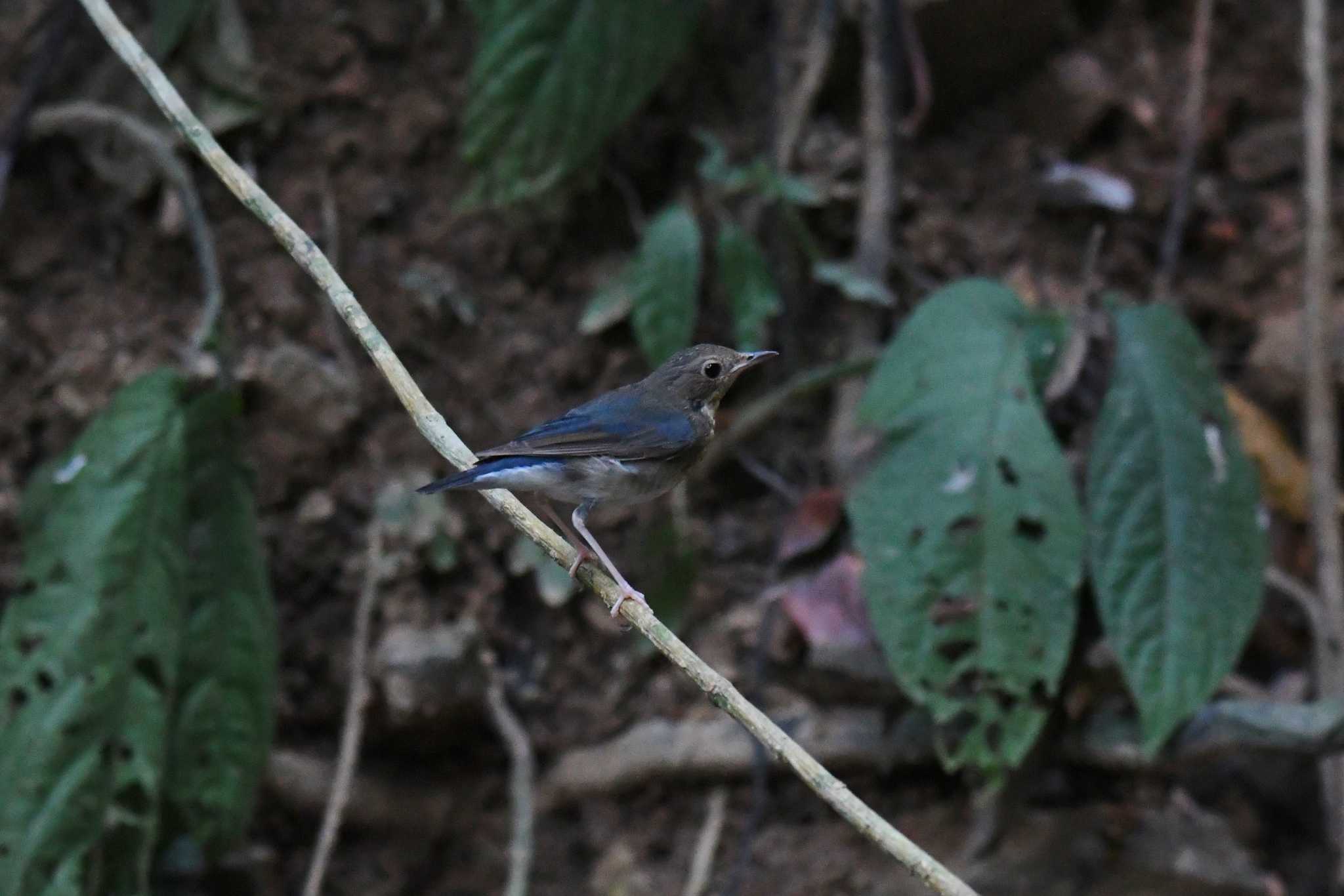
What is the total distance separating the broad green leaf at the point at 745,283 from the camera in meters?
5.32

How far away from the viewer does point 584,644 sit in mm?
5500

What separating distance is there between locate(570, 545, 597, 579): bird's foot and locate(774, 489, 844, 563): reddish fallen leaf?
170 cm

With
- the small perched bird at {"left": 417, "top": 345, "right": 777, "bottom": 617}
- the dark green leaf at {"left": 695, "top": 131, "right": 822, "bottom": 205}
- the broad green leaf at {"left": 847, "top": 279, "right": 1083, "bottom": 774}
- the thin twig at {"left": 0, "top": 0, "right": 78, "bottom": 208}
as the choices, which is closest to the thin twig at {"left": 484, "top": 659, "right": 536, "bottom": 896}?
the broad green leaf at {"left": 847, "top": 279, "right": 1083, "bottom": 774}

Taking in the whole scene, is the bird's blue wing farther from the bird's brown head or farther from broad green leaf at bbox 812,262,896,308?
broad green leaf at bbox 812,262,896,308

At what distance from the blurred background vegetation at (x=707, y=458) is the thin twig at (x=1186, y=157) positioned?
33 mm

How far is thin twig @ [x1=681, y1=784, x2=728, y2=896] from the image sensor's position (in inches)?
198

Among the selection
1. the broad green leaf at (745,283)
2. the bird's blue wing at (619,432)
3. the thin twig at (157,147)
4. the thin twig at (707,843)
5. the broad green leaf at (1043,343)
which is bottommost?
the thin twig at (707,843)

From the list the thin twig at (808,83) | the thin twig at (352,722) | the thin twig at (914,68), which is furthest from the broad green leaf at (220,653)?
the thin twig at (914,68)

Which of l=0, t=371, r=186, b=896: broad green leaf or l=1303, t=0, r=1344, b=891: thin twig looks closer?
l=0, t=371, r=186, b=896: broad green leaf

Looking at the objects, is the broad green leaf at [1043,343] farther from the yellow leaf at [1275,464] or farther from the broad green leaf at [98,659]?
the broad green leaf at [98,659]

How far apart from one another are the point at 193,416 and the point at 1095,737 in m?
3.02

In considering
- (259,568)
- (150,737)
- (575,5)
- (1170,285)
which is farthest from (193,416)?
(1170,285)

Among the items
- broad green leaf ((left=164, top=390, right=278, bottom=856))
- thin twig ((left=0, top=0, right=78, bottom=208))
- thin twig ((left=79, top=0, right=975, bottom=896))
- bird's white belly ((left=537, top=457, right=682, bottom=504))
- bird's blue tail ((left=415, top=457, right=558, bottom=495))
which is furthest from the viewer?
thin twig ((left=0, top=0, right=78, bottom=208))

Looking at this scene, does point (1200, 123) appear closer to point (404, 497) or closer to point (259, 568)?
point (404, 497)
